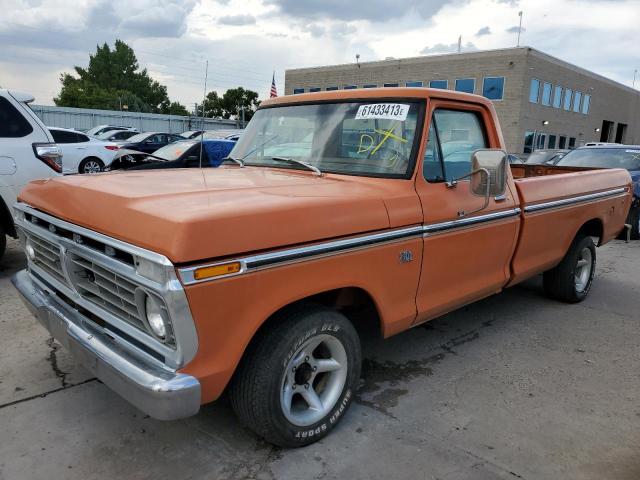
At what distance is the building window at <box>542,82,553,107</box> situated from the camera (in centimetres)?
3400

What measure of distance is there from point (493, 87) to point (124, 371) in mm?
34522

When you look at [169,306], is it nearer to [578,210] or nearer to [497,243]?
[497,243]

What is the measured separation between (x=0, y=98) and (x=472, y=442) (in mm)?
5712

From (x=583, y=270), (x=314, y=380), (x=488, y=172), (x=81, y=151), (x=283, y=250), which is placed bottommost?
(x=314, y=380)

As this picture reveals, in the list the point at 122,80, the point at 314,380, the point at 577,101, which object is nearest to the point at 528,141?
the point at 577,101

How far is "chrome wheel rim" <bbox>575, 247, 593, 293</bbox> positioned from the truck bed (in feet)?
0.91

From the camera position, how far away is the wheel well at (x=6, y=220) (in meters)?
5.36

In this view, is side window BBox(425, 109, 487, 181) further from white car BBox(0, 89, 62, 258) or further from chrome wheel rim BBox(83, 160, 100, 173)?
chrome wheel rim BBox(83, 160, 100, 173)

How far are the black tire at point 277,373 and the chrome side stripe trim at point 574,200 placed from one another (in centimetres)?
225

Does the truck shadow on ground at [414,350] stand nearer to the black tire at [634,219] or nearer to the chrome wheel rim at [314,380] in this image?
the chrome wheel rim at [314,380]

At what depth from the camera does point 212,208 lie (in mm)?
2240

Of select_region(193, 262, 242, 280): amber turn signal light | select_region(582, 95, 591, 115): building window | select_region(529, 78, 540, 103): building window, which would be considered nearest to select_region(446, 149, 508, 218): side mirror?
select_region(193, 262, 242, 280): amber turn signal light

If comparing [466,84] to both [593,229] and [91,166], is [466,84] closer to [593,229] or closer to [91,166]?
[91,166]

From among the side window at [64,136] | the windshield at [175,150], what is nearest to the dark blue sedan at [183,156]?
the windshield at [175,150]
